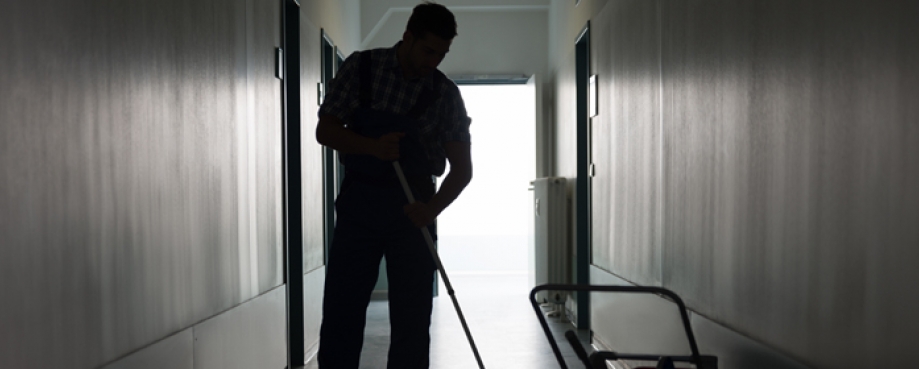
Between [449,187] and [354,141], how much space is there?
0.28 m

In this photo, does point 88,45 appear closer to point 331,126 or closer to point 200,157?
point 331,126

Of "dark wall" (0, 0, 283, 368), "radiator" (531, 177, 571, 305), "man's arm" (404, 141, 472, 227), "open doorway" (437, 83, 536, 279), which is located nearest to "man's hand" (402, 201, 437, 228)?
"man's arm" (404, 141, 472, 227)

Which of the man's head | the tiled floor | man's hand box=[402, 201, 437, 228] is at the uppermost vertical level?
Answer: the man's head

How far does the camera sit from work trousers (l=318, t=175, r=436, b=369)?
2074mm

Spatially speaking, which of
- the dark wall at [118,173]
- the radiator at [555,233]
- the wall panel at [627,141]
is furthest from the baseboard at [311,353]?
the radiator at [555,233]

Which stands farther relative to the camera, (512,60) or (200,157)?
(512,60)

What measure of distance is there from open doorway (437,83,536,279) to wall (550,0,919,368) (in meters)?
6.16

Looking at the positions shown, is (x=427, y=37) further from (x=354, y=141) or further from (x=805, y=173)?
(x=805, y=173)

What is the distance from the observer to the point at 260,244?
128 inches

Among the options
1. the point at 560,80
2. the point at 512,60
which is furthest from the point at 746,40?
the point at 512,60

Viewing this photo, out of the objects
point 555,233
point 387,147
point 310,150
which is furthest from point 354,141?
point 555,233

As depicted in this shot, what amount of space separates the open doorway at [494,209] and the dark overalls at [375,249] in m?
6.92

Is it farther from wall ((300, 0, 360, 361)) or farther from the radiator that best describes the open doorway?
wall ((300, 0, 360, 361))

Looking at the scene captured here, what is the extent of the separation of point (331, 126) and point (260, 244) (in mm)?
1361
